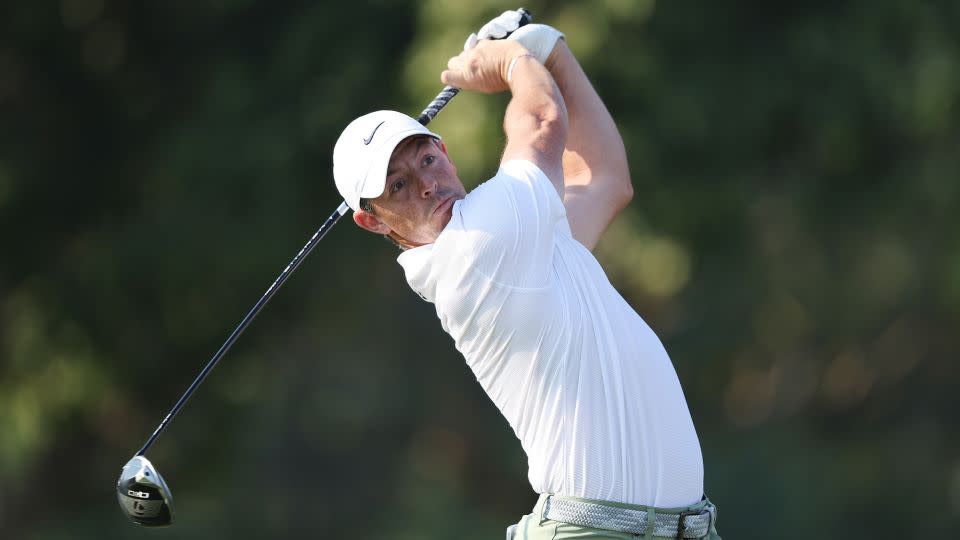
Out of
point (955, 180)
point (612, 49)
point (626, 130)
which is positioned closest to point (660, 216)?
point (626, 130)

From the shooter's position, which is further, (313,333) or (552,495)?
(313,333)

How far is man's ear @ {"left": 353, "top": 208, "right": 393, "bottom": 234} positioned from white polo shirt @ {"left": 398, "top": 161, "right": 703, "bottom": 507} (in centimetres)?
20

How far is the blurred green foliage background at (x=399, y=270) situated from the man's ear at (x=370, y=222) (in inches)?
181

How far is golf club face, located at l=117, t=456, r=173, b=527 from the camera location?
3.41 meters

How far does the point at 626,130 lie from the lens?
28.7 feet

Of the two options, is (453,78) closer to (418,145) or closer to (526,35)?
(526,35)

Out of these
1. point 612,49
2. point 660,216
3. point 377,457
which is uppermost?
point 612,49

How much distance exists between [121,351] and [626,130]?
3974 millimetres

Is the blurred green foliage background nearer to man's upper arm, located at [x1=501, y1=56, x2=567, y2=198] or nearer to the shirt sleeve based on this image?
man's upper arm, located at [x1=501, y1=56, x2=567, y2=198]

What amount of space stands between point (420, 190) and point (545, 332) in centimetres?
40

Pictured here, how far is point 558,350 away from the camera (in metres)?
2.83

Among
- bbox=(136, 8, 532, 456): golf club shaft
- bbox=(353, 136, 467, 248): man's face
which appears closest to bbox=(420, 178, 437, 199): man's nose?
bbox=(353, 136, 467, 248): man's face

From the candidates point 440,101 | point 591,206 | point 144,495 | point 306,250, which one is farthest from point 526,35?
point 144,495

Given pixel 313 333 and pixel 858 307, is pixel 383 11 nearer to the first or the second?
pixel 313 333
